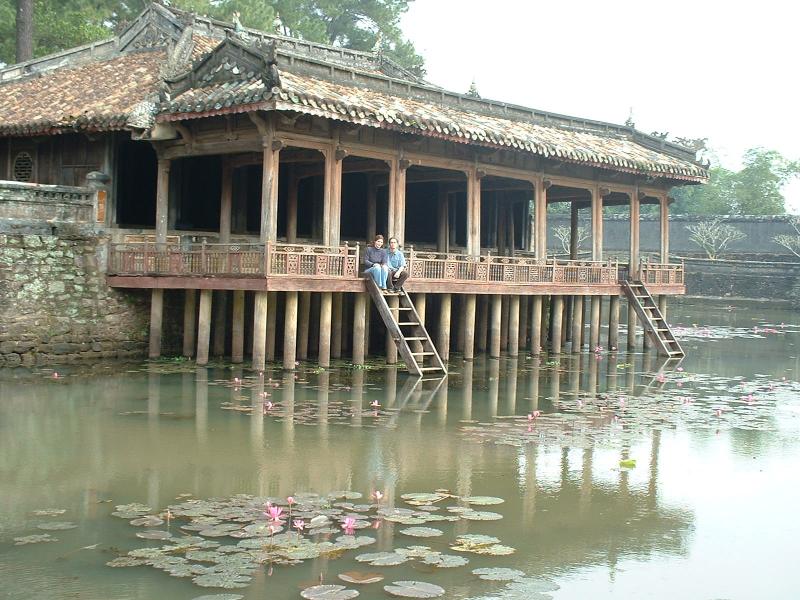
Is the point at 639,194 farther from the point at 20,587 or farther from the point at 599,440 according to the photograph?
the point at 20,587

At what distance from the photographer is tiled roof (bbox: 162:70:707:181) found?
17.3m

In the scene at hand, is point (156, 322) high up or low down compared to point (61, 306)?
down

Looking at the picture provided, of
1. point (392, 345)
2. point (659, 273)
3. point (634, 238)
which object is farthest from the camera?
point (659, 273)

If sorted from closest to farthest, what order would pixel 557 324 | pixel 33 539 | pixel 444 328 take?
pixel 33 539
pixel 444 328
pixel 557 324

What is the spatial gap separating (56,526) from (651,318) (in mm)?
18785

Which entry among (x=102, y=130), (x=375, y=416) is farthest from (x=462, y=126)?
(x=375, y=416)

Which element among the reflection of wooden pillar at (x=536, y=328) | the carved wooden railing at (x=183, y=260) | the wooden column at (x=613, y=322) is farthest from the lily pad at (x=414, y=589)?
the wooden column at (x=613, y=322)

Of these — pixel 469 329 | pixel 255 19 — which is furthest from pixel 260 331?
pixel 255 19

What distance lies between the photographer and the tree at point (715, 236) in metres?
51.4

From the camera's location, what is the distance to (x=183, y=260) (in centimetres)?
1875

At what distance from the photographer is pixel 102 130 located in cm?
1936

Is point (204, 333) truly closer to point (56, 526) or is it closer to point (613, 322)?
point (613, 322)

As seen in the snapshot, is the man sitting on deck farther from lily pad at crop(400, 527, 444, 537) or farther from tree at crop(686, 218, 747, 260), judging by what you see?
tree at crop(686, 218, 747, 260)

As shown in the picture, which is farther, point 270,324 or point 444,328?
point 444,328
